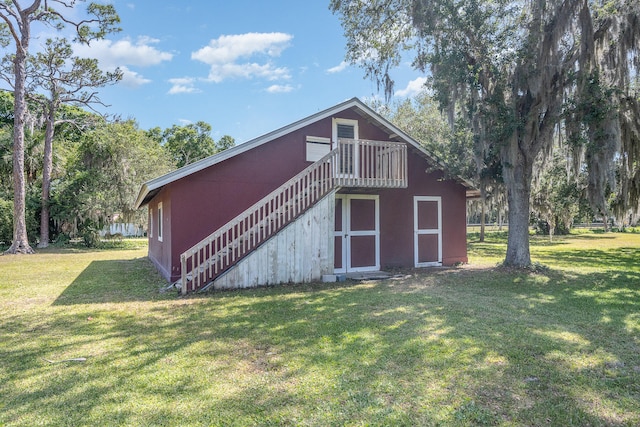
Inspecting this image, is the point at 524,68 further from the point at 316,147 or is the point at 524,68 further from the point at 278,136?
the point at 278,136

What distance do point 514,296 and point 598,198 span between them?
419cm

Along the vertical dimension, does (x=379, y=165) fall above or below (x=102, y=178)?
below

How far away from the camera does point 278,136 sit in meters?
9.10

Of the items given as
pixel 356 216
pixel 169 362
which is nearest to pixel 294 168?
pixel 356 216

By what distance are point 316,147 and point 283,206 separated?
2.75m

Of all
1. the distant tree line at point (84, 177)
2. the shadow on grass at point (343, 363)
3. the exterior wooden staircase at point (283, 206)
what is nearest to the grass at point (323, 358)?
the shadow on grass at point (343, 363)

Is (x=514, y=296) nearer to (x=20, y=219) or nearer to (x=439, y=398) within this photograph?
(x=439, y=398)

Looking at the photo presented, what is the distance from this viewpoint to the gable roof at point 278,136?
26.0 ft

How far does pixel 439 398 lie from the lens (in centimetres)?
289

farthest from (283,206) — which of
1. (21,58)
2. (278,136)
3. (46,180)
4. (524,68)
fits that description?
(46,180)

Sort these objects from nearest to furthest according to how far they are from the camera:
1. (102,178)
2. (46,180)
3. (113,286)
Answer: (113,286) < (46,180) < (102,178)

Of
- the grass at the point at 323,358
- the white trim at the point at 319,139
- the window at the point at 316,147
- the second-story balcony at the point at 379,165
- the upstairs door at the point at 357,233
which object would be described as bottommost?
the grass at the point at 323,358

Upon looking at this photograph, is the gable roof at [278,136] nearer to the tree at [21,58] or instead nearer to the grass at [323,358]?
the grass at [323,358]

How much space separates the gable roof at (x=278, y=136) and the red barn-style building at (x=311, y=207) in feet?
0.09
